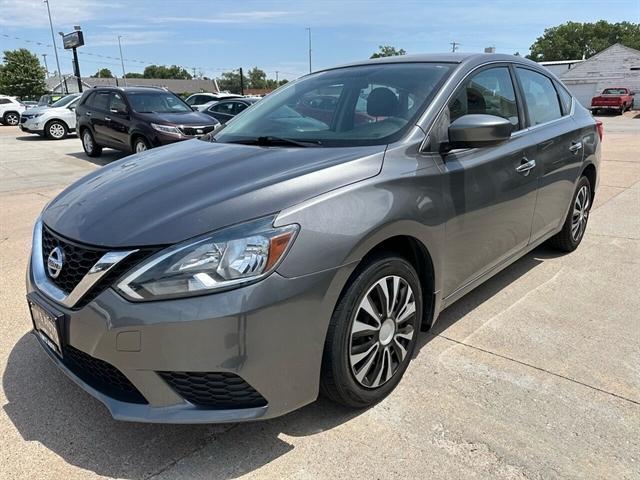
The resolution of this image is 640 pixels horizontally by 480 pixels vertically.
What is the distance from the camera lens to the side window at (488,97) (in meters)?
3.01

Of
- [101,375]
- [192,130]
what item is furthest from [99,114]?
[101,375]

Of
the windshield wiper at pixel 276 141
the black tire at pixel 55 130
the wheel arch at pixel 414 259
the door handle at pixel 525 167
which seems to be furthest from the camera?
the black tire at pixel 55 130

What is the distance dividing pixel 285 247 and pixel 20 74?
75882 millimetres

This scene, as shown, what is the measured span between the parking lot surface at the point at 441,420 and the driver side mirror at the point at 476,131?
124 cm

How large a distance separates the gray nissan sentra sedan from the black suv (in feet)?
24.1

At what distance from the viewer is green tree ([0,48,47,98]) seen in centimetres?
6456

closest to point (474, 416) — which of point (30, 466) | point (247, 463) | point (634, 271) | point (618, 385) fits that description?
point (618, 385)

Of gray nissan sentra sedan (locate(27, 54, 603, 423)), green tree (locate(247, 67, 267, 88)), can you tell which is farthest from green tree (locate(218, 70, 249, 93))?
gray nissan sentra sedan (locate(27, 54, 603, 423))

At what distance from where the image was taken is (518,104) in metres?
3.63

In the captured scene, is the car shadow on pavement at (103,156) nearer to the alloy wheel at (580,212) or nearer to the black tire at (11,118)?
the alloy wheel at (580,212)

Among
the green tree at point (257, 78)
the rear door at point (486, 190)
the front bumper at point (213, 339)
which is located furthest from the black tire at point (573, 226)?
the green tree at point (257, 78)

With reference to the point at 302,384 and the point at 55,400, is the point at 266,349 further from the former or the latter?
the point at 55,400

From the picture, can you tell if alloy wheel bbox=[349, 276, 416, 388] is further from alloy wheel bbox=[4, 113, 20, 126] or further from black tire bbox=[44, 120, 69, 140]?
alloy wheel bbox=[4, 113, 20, 126]

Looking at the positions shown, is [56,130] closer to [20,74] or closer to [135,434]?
[135,434]
